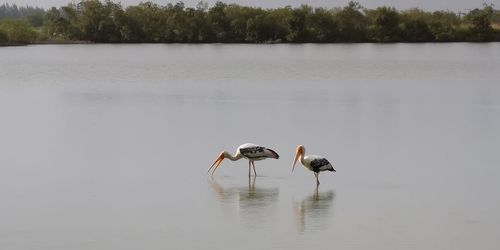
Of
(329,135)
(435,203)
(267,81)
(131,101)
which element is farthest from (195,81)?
(435,203)

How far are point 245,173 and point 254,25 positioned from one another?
7071 centimetres

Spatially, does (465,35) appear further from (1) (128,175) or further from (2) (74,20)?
(1) (128,175)

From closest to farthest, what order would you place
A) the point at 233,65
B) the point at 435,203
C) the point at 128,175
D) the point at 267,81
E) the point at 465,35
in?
the point at 435,203 < the point at 128,175 < the point at 267,81 < the point at 233,65 < the point at 465,35

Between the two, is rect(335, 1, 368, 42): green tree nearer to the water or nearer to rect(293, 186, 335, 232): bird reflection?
the water

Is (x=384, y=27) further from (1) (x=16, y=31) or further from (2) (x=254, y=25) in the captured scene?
(1) (x=16, y=31)

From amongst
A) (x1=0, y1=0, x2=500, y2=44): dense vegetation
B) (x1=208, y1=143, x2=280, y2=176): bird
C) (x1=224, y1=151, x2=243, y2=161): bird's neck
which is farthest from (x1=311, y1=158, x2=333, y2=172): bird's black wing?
(x1=0, y1=0, x2=500, y2=44): dense vegetation

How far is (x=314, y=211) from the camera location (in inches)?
365

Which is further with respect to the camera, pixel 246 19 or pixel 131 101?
pixel 246 19

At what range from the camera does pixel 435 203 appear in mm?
9602

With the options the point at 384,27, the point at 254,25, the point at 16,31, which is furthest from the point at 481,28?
the point at 16,31

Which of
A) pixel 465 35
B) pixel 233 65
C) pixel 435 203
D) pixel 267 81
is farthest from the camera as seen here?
pixel 465 35

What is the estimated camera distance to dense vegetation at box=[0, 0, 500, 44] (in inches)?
3145

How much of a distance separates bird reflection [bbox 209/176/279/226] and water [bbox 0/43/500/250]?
0.8 inches

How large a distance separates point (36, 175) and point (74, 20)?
8316 centimetres
